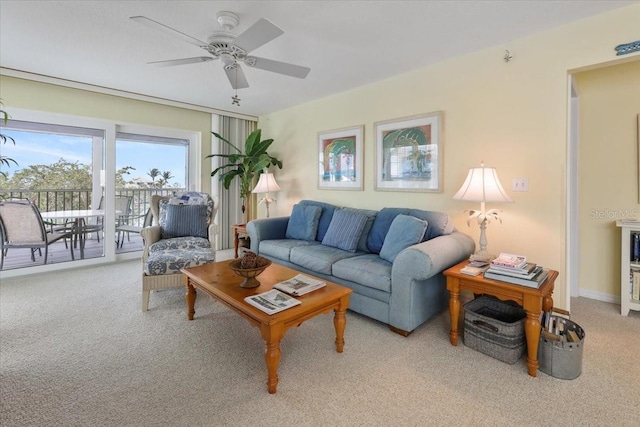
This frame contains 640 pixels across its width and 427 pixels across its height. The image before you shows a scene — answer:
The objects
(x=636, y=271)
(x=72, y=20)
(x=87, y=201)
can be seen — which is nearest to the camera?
(x=72, y=20)

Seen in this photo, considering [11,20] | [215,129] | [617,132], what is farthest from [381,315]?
[215,129]

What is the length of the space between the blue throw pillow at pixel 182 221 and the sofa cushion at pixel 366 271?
178cm

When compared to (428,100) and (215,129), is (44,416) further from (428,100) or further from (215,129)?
(215,129)

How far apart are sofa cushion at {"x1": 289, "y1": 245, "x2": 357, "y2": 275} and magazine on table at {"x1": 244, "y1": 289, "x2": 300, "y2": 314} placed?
890 millimetres

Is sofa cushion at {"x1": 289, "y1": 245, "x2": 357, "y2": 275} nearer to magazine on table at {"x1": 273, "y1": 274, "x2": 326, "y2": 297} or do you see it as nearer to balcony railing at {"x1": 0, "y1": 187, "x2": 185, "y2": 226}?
magazine on table at {"x1": 273, "y1": 274, "x2": 326, "y2": 297}

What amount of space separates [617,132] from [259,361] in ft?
12.0

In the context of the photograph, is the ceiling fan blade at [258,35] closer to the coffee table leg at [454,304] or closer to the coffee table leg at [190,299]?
the coffee table leg at [190,299]

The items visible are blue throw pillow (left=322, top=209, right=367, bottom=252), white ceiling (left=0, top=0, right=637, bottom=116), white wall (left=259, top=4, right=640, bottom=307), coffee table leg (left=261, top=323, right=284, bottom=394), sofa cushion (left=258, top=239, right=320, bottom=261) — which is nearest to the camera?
coffee table leg (left=261, top=323, right=284, bottom=394)

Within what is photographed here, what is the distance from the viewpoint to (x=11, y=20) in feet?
7.72

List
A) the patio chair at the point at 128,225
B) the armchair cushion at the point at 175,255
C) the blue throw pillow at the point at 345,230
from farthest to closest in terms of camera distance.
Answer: the patio chair at the point at 128,225, the blue throw pillow at the point at 345,230, the armchair cushion at the point at 175,255

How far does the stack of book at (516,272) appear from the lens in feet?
6.15

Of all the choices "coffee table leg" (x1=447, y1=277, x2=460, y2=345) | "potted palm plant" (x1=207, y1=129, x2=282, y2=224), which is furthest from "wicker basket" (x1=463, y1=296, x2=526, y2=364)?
"potted palm plant" (x1=207, y1=129, x2=282, y2=224)

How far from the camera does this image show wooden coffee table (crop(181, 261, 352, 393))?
1642 mm

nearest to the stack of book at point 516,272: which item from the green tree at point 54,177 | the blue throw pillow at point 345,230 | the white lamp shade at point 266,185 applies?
the blue throw pillow at point 345,230
